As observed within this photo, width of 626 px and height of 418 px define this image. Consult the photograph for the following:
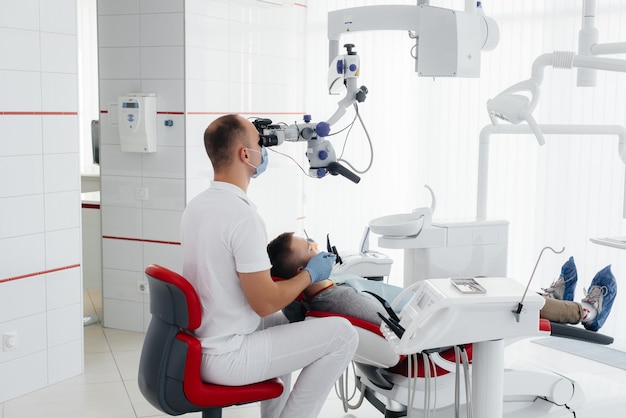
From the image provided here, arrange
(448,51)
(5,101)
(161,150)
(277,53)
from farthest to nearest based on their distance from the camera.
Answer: (277,53), (161,150), (5,101), (448,51)

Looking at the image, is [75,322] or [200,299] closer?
[200,299]

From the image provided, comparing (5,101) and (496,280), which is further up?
(5,101)

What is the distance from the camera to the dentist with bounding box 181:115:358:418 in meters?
2.40

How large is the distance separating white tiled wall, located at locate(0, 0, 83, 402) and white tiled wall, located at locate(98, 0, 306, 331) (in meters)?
0.75

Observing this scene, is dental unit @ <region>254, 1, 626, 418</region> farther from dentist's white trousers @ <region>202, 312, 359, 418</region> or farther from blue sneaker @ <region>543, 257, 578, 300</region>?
blue sneaker @ <region>543, 257, 578, 300</region>

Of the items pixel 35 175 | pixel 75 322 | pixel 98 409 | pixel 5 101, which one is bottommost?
pixel 98 409

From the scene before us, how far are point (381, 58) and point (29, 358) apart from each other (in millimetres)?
3085

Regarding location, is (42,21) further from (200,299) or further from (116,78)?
(200,299)

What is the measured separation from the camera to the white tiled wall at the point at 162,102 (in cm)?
441

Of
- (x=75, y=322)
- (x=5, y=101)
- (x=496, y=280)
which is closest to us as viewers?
(x=496, y=280)

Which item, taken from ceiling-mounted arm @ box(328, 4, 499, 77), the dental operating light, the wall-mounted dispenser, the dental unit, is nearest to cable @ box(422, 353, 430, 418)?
the dental unit

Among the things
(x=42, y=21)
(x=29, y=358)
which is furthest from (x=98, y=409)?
(x=42, y=21)

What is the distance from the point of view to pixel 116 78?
458cm

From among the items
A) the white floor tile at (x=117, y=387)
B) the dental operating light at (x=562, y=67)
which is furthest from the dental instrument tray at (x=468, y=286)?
the white floor tile at (x=117, y=387)
